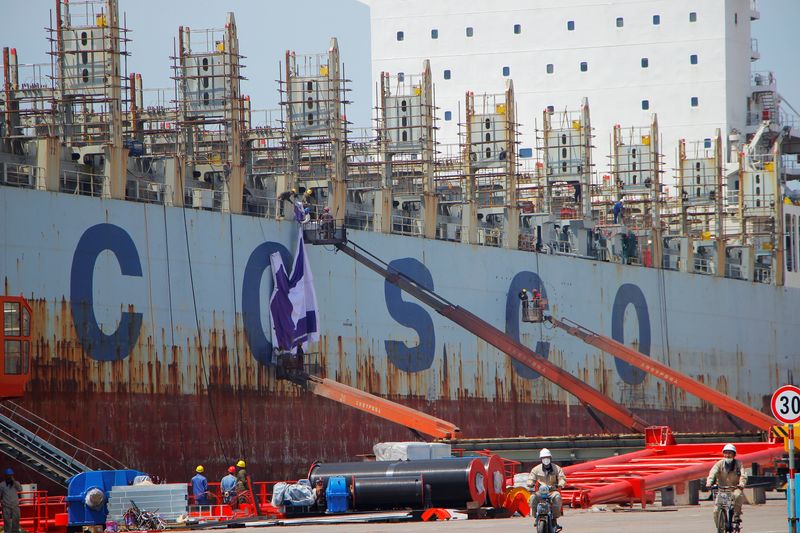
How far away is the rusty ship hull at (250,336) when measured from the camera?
106ft

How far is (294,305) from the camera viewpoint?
3834 centimetres

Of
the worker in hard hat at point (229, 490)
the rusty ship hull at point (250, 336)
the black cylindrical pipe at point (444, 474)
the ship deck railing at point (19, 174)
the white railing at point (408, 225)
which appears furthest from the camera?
the white railing at point (408, 225)

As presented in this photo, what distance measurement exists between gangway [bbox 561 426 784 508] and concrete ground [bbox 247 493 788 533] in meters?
0.52

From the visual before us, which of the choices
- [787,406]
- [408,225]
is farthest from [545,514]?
[408,225]

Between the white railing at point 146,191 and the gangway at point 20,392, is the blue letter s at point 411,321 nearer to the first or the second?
the white railing at point 146,191

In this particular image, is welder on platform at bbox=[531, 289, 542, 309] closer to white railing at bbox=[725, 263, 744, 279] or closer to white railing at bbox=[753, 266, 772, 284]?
white railing at bbox=[725, 263, 744, 279]

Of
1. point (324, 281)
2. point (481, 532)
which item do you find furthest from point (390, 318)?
point (481, 532)

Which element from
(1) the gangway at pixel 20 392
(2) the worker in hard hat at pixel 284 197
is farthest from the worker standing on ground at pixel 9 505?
(2) the worker in hard hat at pixel 284 197

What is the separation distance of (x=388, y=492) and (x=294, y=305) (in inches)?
517

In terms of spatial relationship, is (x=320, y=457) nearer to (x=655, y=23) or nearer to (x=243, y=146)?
(x=243, y=146)

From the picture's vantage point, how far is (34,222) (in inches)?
1260

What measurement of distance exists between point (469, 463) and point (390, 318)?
1695 centimetres

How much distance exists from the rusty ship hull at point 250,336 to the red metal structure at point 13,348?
2647 millimetres

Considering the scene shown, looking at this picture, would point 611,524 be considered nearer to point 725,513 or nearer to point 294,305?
point 725,513
